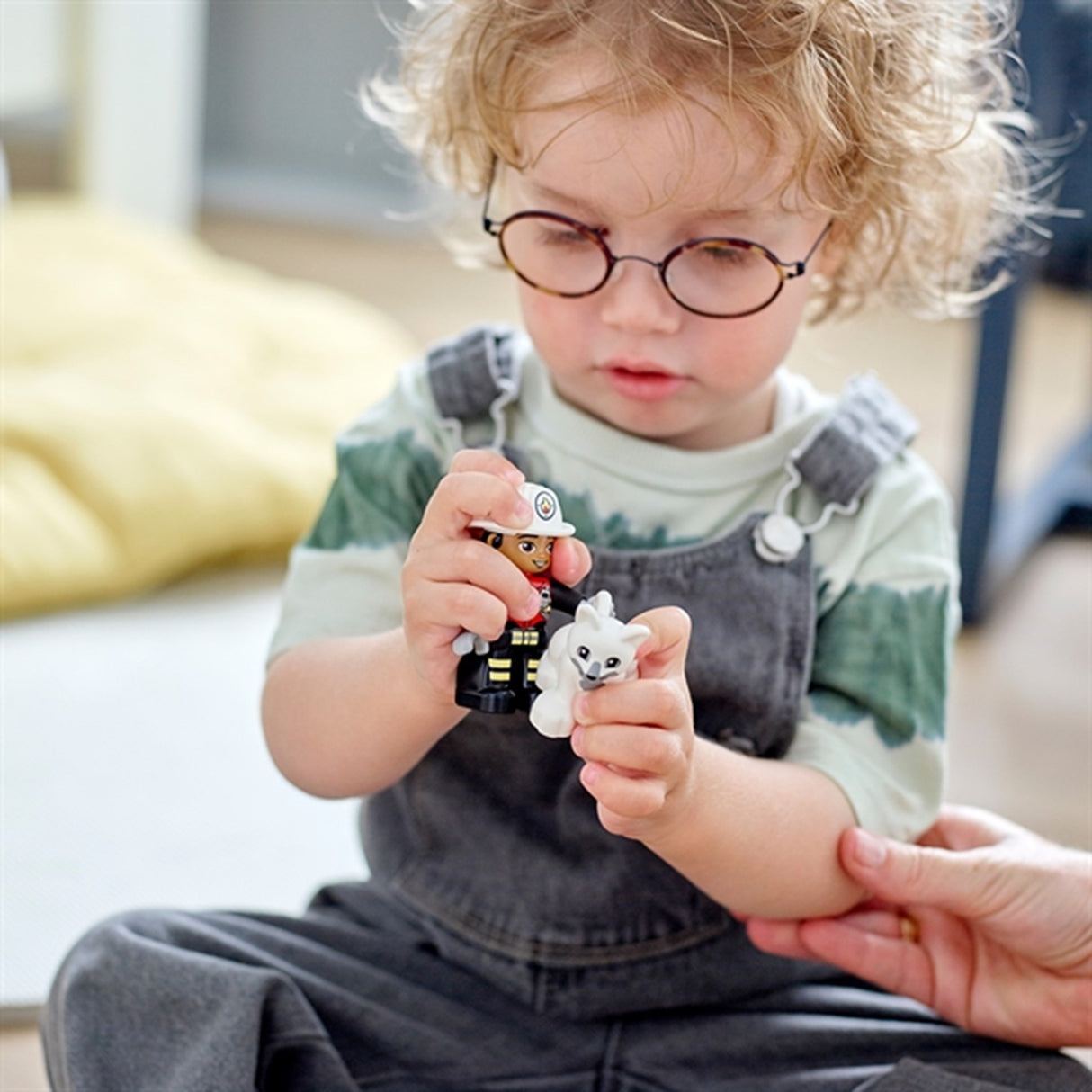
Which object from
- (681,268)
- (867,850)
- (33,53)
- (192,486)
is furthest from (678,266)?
(33,53)

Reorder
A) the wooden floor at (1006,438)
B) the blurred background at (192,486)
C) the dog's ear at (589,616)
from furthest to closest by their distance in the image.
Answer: the wooden floor at (1006,438) < the blurred background at (192,486) < the dog's ear at (589,616)

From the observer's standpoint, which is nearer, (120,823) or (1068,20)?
(120,823)

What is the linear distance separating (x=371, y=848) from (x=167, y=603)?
20.8 inches

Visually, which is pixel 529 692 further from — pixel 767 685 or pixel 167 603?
pixel 167 603

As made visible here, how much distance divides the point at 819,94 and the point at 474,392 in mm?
255

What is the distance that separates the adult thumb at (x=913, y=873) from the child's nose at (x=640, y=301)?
28cm

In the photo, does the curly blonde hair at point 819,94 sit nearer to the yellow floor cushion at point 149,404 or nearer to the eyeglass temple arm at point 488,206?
the eyeglass temple arm at point 488,206

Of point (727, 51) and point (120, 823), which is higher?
point (727, 51)

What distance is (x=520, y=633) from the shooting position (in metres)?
0.66

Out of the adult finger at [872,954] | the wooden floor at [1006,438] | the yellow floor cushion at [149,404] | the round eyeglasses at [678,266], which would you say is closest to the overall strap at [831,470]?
the round eyeglasses at [678,266]

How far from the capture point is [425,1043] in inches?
34.6

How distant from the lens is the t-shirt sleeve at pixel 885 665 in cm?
88

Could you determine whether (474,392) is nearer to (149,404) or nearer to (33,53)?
(149,404)

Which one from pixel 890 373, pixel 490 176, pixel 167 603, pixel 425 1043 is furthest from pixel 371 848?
pixel 890 373
